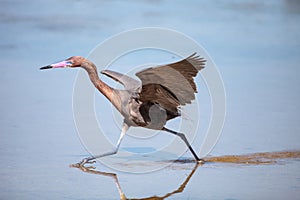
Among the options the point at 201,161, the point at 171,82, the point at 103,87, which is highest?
the point at 171,82

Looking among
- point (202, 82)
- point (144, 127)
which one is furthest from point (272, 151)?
point (202, 82)

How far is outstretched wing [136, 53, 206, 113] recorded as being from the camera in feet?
23.3

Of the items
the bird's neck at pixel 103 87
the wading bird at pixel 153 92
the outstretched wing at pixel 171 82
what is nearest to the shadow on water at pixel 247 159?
the wading bird at pixel 153 92

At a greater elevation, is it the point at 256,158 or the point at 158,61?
the point at 158,61

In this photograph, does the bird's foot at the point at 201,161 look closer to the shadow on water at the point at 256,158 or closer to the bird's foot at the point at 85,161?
the shadow on water at the point at 256,158

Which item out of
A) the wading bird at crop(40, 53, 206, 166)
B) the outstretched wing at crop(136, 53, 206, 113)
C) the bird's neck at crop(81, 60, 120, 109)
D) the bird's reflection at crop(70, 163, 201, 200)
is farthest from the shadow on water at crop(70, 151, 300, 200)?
the bird's neck at crop(81, 60, 120, 109)

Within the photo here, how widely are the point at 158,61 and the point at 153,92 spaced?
3.22 metres

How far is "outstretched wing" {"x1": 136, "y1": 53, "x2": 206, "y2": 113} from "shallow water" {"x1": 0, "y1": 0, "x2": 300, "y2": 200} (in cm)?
64

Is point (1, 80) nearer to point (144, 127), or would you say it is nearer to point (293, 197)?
point (144, 127)

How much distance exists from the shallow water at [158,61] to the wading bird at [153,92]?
292mm

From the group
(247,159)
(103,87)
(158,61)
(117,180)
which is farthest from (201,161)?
(158,61)

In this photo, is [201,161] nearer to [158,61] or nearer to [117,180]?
[117,180]

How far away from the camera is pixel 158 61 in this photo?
35.0 feet

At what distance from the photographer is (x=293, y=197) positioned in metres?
6.41
